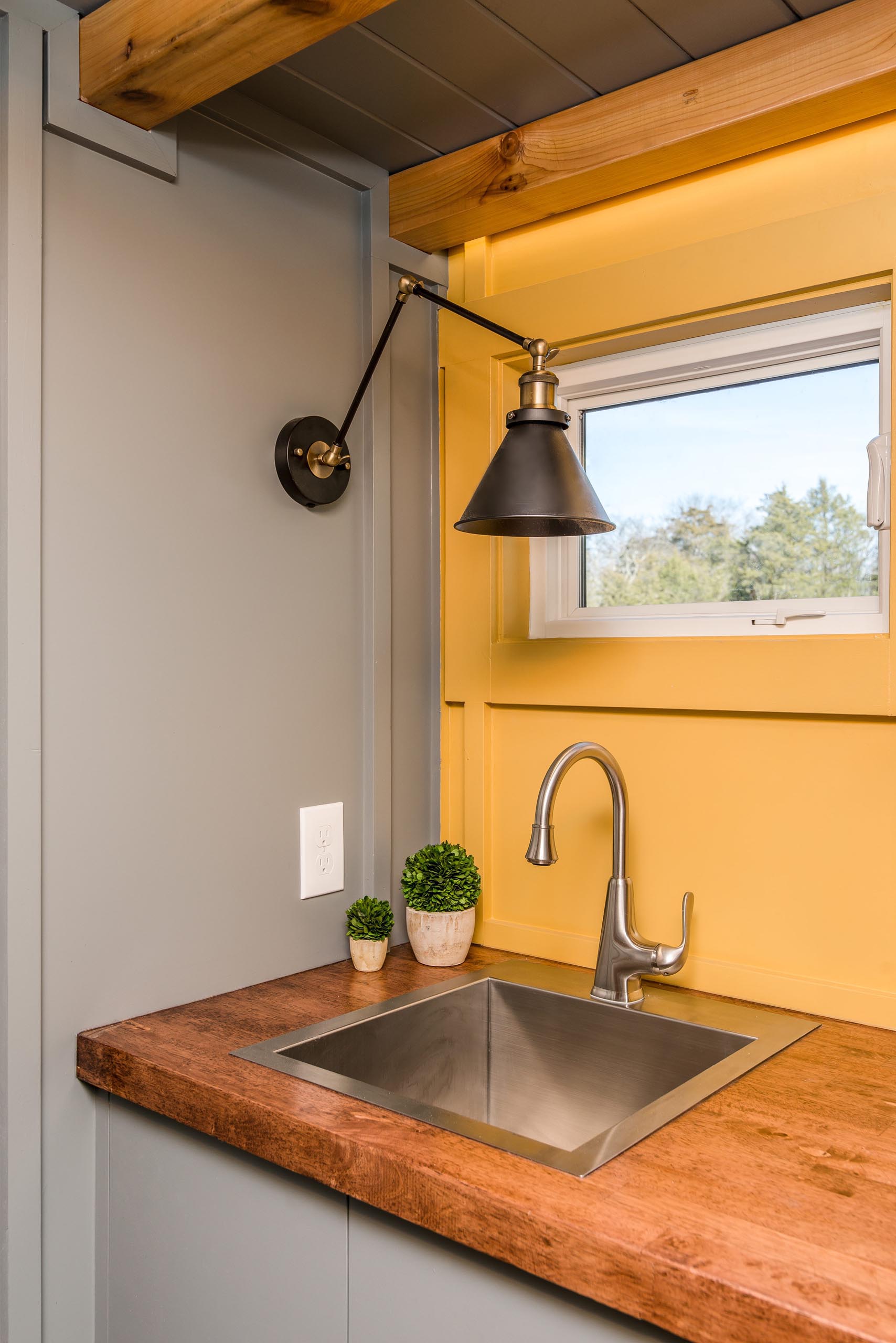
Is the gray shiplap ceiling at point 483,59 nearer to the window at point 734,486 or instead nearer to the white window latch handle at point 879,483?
the window at point 734,486

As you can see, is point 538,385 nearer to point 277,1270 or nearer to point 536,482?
point 536,482

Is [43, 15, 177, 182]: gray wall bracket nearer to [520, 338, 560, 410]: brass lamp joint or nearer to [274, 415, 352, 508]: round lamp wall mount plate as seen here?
[274, 415, 352, 508]: round lamp wall mount plate

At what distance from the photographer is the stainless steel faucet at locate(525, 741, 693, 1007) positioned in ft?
4.53

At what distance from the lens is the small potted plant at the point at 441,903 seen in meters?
1.58

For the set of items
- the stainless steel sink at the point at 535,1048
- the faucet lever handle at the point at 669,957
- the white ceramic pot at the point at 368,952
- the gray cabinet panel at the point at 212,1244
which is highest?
the faucet lever handle at the point at 669,957

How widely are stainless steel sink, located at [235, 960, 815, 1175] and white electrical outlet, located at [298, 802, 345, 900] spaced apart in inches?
9.3

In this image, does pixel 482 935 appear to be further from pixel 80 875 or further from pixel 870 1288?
pixel 870 1288

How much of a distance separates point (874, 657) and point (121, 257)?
111 cm

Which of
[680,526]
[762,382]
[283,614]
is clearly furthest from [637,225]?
[283,614]

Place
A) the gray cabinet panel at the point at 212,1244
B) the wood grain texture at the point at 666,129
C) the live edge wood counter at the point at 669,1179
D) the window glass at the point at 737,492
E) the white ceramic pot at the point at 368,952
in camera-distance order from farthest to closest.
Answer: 1. the white ceramic pot at the point at 368,952
2. the window glass at the point at 737,492
3. the wood grain texture at the point at 666,129
4. the gray cabinet panel at the point at 212,1244
5. the live edge wood counter at the point at 669,1179

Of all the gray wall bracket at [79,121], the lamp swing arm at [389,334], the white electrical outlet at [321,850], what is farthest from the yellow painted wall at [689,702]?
the gray wall bracket at [79,121]

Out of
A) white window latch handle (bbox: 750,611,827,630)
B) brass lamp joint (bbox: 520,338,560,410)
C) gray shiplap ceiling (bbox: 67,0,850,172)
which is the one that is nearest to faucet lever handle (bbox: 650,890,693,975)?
white window latch handle (bbox: 750,611,827,630)

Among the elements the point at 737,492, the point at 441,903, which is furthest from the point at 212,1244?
the point at 737,492

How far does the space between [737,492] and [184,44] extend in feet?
3.13
